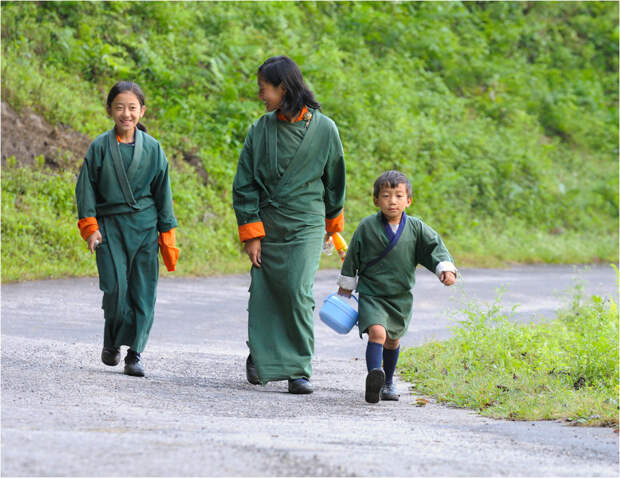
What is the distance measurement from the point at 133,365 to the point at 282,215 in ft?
4.63

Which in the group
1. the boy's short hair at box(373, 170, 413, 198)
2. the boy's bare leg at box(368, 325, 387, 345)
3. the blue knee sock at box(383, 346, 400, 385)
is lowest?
the blue knee sock at box(383, 346, 400, 385)

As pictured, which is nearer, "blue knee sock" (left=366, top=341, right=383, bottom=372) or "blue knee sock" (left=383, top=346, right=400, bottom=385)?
"blue knee sock" (left=366, top=341, right=383, bottom=372)

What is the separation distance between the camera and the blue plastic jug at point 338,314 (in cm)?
590

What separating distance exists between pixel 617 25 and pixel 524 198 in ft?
36.3

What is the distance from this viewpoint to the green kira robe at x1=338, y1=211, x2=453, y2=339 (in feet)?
19.4

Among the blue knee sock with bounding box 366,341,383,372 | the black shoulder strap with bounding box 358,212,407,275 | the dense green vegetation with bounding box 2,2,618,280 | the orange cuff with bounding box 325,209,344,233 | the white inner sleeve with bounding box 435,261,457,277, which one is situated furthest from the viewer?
the dense green vegetation with bounding box 2,2,618,280

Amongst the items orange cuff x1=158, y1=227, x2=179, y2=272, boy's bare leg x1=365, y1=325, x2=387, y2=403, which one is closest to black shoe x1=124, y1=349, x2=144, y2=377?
orange cuff x1=158, y1=227, x2=179, y2=272

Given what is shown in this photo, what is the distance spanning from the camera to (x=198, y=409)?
5055mm

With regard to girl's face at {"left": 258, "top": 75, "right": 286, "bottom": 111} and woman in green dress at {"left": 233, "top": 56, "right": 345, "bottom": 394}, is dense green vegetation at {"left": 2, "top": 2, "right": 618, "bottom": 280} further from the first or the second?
girl's face at {"left": 258, "top": 75, "right": 286, "bottom": 111}

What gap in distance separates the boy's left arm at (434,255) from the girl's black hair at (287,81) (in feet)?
3.78

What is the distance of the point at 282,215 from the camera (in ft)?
20.2

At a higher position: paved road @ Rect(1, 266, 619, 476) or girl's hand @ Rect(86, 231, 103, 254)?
girl's hand @ Rect(86, 231, 103, 254)

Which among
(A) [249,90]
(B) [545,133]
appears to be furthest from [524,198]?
(A) [249,90]

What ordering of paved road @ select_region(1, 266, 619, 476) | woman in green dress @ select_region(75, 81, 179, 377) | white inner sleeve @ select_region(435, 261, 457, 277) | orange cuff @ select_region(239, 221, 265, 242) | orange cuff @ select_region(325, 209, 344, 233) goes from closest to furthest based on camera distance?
1. paved road @ select_region(1, 266, 619, 476)
2. white inner sleeve @ select_region(435, 261, 457, 277)
3. orange cuff @ select_region(239, 221, 265, 242)
4. woman in green dress @ select_region(75, 81, 179, 377)
5. orange cuff @ select_region(325, 209, 344, 233)
